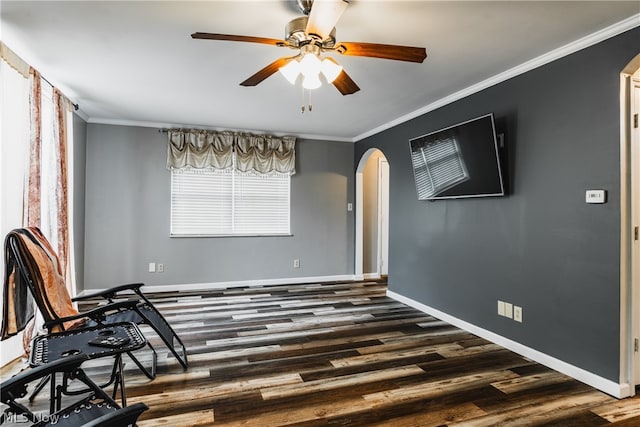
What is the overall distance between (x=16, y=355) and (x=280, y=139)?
4.09 m

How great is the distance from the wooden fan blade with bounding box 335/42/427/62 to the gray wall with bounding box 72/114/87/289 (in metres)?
4.05

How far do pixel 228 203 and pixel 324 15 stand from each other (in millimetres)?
4156

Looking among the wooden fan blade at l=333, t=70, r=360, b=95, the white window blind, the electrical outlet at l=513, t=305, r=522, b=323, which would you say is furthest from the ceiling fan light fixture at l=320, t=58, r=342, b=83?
the electrical outlet at l=513, t=305, r=522, b=323

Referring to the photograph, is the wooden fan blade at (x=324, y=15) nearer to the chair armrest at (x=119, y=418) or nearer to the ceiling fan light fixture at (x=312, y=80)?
the ceiling fan light fixture at (x=312, y=80)

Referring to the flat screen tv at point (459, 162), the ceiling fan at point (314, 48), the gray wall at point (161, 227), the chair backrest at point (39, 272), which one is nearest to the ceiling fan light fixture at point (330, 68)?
the ceiling fan at point (314, 48)

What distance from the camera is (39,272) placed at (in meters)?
2.27

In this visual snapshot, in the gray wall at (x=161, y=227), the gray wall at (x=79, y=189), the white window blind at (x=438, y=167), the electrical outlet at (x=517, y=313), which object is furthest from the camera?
the gray wall at (x=161, y=227)

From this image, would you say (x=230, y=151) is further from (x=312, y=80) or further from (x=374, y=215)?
(x=312, y=80)

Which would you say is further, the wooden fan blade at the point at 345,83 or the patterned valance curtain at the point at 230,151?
the patterned valance curtain at the point at 230,151

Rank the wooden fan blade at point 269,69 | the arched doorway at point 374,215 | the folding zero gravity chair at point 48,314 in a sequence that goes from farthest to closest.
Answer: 1. the arched doorway at point 374,215
2. the wooden fan blade at point 269,69
3. the folding zero gravity chair at point 48,314

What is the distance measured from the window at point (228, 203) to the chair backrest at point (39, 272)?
2.88m

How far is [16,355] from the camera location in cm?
297

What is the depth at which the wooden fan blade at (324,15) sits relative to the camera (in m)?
1.68

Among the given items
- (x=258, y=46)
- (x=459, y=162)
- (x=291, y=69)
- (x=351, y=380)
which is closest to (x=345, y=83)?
(x=291, y=69)
